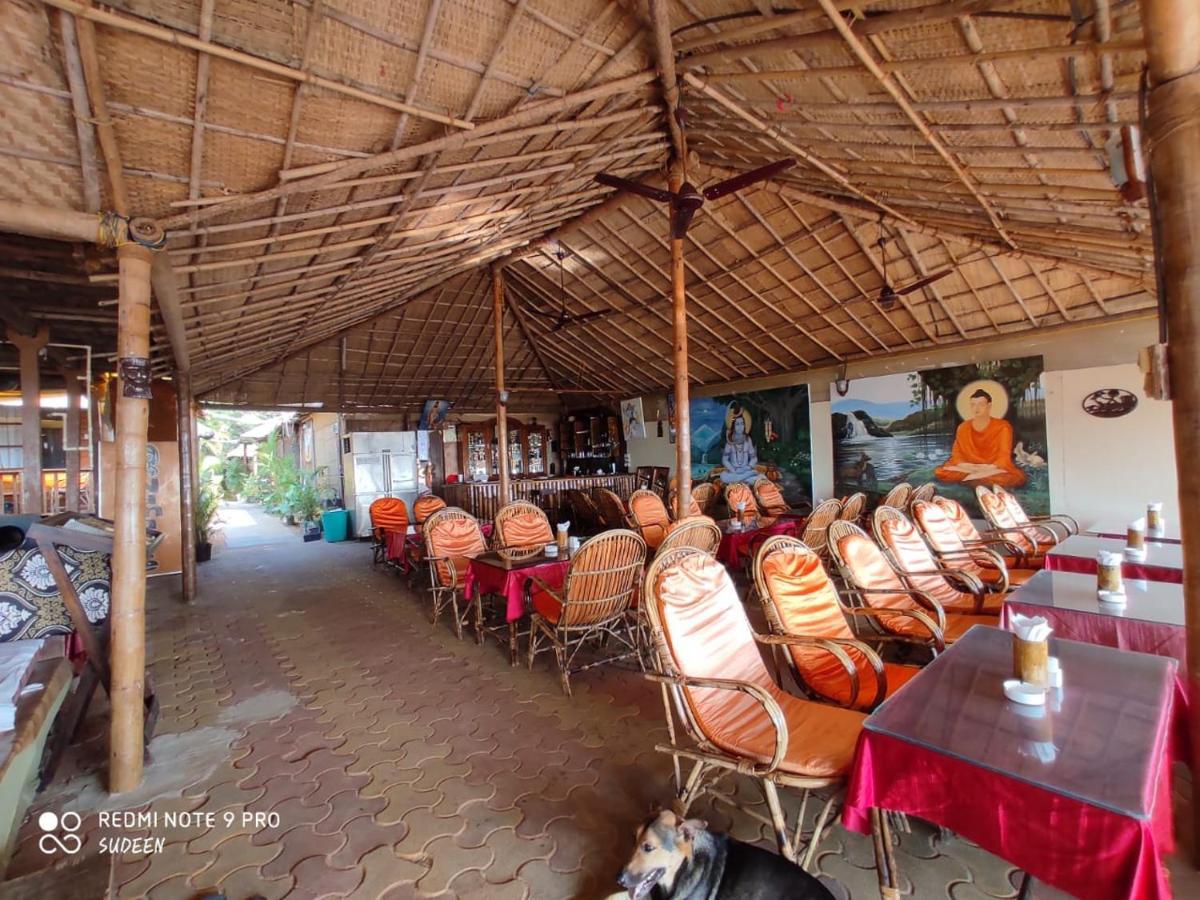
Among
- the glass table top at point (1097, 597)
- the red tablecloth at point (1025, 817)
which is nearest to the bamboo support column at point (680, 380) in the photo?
the glass table top at point (1097, 597)

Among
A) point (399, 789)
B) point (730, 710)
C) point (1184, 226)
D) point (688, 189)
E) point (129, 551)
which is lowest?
point (399, 789)

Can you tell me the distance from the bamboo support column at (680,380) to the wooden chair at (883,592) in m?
2.05

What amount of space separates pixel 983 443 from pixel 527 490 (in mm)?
6914

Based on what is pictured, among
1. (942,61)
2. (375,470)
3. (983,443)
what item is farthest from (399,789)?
(375,470)

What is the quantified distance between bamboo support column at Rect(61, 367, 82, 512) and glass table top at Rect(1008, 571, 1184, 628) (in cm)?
802

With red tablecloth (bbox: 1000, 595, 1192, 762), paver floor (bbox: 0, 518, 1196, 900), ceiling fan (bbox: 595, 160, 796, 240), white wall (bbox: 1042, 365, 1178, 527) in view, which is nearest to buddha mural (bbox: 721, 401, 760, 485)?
white wall (bbox: 1042, 365, 1178, 527)

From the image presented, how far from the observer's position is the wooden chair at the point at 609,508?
7477 millimetres

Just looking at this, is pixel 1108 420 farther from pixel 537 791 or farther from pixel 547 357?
pixel 547 357

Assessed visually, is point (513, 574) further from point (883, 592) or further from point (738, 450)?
point (738, 450)

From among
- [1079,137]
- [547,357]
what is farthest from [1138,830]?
[547,357]

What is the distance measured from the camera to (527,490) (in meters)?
9.32

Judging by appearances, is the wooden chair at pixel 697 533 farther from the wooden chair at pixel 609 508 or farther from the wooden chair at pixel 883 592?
the wooden chair at pixel 609 508

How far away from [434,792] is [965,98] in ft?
15.6

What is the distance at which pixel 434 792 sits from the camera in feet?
8.10
